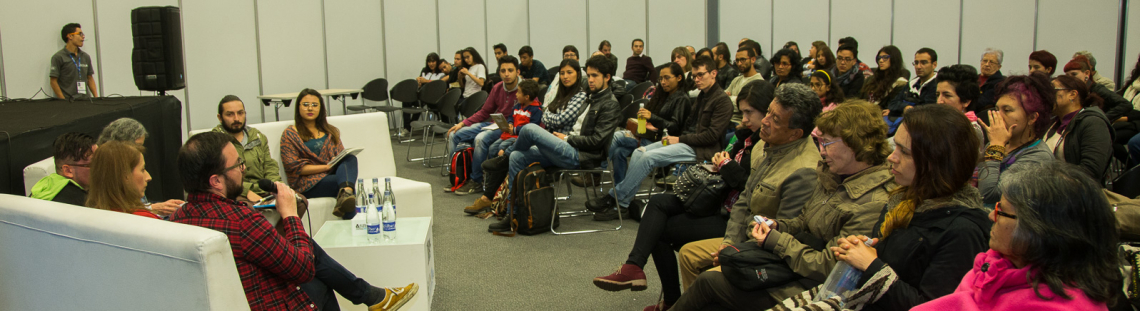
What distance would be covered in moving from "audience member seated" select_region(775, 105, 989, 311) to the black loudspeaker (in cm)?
555

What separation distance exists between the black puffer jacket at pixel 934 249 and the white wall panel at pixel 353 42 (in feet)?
29.9

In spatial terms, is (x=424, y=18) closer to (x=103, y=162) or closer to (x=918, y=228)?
(x=103, y=162)

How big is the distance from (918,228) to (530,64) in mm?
6549

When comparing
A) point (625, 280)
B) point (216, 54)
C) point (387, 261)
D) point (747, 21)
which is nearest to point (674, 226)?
point (625, 280)

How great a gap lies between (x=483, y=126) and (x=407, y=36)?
460 centimetres

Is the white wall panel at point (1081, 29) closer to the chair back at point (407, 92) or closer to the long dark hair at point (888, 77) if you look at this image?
the long dark hair at point (888, 77)

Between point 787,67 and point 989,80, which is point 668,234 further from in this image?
point 787,67

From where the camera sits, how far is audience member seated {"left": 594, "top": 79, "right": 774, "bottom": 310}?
108 inches

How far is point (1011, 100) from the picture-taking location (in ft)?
9.04

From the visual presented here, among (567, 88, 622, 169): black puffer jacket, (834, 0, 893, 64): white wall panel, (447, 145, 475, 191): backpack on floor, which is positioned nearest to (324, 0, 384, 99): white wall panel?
(447, 145, 475, 191): backpack on floor

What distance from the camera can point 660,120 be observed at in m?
4.92

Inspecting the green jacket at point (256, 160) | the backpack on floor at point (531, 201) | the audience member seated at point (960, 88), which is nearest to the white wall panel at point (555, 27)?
the backpack on floor at point (531, 201)

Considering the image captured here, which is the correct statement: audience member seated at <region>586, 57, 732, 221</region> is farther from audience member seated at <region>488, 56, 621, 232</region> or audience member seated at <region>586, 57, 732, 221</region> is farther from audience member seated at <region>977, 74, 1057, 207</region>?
audience member seated at <region>977, 74, 1057, 207</region>

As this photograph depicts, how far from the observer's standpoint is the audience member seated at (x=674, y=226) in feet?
9.04
